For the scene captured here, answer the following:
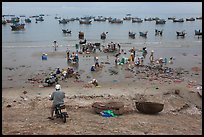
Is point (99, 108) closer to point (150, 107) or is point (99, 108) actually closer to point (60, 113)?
point (150, 107)

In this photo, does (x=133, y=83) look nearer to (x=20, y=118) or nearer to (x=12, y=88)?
(x=12, y=88)

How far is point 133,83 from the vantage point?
1997 cm

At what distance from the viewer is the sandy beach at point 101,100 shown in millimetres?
9844

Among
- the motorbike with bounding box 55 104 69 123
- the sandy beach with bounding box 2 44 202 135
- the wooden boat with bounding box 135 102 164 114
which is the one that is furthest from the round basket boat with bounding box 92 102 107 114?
the motorbike with bounding box 55 104 69 123

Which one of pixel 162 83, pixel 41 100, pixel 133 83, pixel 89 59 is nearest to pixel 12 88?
pixel 41 100

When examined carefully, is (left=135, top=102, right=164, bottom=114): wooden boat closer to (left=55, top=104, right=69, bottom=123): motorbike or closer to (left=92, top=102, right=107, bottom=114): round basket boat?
(left=92, top=102, right=107, bottom=114): round basket boat

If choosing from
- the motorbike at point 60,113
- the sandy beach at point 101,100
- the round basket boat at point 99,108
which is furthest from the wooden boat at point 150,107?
the motorbike at point 60,113

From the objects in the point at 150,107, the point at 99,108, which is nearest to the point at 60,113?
the point at 99,108

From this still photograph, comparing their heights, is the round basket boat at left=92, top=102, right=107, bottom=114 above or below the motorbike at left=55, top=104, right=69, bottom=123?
below

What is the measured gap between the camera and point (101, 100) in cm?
1537

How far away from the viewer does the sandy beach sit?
9844 mm

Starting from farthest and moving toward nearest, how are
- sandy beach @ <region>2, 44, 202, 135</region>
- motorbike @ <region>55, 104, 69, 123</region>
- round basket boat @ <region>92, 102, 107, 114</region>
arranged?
round basket boat @ <region>92, 102, 107, 114</region> → motorbike @ <region>55, 104, 69, 123</region> → sandy beach @ <region>2, 44, 202, 135</region>

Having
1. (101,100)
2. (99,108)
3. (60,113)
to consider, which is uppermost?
(60,113)

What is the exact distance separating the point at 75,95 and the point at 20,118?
525cm
